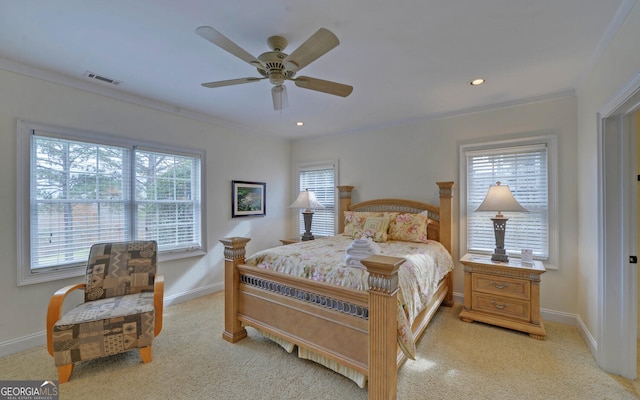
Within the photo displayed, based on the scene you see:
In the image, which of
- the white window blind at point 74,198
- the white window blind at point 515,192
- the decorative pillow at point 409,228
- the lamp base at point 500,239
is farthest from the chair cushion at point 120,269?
the white window blind at point 515,192

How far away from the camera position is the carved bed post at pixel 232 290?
2.65 meters

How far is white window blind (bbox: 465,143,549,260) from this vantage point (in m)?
3.18

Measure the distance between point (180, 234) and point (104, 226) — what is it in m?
0.89

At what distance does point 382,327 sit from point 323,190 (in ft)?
11.5

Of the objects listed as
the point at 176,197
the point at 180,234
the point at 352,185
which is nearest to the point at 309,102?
the point at 352,185

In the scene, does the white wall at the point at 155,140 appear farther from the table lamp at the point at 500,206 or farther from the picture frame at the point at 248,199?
the table lamp at the point at 500,206

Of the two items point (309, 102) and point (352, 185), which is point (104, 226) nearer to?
point (309, 102)

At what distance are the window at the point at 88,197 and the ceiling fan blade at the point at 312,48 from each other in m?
2.48

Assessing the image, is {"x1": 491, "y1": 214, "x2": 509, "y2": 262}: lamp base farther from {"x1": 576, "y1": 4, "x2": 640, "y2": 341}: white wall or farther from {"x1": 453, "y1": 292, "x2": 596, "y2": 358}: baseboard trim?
{"x1": 453, "y1": 292, "x2": 596, "y2": 358}: baseboard trim

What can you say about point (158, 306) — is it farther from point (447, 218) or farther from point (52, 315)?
point (447, 218)

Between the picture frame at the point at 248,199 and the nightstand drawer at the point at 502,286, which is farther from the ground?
the picture frame at the point at 248,199

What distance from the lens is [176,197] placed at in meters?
3.71

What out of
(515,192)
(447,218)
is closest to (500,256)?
(447,218)

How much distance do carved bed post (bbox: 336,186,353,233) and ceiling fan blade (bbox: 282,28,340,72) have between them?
277 cm
